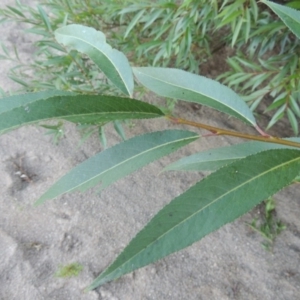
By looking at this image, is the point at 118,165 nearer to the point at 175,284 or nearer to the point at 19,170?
the point at 175,284

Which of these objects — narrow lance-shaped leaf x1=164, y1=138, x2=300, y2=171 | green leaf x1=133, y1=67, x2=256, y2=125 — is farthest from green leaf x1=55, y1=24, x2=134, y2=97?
narrow lance-shaped leaf x1=164, y1=138, x2=300, y2=171

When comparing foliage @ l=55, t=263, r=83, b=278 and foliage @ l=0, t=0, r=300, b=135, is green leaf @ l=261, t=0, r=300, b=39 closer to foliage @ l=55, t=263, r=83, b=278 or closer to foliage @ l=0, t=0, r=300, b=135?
foliage @ l=0, t=0, r=300, b=135

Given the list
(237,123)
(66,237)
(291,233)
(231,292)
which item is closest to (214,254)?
(231,292)

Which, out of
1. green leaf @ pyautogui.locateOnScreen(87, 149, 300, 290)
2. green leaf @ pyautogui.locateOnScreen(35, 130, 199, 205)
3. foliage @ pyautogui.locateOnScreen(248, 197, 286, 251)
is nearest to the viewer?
green leaf @ pyautogui.locateOnScreen(87, 149, 300, 290)

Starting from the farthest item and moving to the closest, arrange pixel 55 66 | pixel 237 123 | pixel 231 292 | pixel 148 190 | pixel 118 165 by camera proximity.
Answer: pixel 237 123, pixel 55 66, pixel 148 190, pixel 231 292, pixel 118 165

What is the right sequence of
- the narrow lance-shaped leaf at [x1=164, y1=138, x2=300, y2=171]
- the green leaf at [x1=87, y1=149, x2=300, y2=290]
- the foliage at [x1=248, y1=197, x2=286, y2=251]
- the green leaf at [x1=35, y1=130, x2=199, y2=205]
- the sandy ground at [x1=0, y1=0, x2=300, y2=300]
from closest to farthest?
1. the green leaf at [x1=87, y1=149, x2=300, y2=290]
2. the green leaf at [x1=35, y1=130, x2=199, y2=205]
3. the narrow lance-shaped leaf at [x1=164, y1=138, x2=300, y2=171]
4. the sandy ground at [x1=0, y1=0, x2=300, y2=300]
5. the foliage at [x1=248, y1=197, x2=286, y2=251]

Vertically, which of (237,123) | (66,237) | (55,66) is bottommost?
(66,237)

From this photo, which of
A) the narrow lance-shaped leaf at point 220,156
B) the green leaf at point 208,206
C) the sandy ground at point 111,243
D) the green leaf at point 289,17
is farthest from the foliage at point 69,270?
the green leaf at point 289,17
